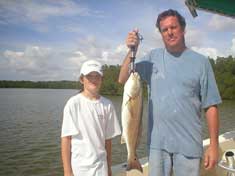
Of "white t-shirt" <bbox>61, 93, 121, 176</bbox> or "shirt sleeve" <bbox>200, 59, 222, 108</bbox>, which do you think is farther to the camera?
"shirt sleeve" <bbox>200, 59, 222, 108</bbox>

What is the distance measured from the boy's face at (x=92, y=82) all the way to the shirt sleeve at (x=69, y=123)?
244 millimetres

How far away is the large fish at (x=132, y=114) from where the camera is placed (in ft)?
8.63

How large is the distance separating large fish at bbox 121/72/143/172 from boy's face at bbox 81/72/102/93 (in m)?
0.26

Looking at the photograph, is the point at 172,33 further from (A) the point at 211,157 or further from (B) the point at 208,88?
(A) the point at 211,157

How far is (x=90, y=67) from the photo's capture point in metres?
2.75

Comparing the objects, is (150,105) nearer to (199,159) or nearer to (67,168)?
(199,159)

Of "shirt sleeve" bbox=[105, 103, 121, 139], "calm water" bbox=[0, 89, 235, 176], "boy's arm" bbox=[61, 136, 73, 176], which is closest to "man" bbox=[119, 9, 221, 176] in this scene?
"shirt sleeve" bbox=[105, 103, 121, 139]

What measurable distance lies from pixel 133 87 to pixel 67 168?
869mm

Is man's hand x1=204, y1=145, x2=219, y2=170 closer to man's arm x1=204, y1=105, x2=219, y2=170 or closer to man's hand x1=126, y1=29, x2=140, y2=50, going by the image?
man's arm x1=204, y1=105, x2=219, y2=170

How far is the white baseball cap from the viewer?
108 inches

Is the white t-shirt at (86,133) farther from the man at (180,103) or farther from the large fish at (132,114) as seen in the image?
the man at (180,103)

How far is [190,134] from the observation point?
272cm

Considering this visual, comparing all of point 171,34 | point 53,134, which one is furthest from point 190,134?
point 53,134

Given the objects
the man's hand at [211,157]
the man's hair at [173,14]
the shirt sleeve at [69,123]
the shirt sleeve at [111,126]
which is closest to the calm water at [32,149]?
the shirt sleeve at [111,126]
